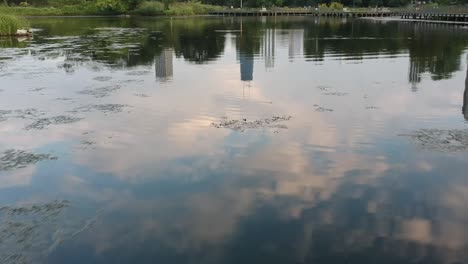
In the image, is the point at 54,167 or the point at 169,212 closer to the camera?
the point at 169,212

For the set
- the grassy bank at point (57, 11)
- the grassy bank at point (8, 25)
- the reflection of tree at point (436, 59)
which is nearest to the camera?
the reflection of tree at point (436, 59)

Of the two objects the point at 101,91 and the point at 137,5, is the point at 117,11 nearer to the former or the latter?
the point at 137,5

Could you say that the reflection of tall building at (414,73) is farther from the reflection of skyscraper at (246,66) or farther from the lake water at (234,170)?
the reflection of skyscraper at (246,66)

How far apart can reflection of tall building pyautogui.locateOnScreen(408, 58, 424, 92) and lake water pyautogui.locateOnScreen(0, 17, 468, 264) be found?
24 cm

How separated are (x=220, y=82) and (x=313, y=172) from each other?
32.6 feet

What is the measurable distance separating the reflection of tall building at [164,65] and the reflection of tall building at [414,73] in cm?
963

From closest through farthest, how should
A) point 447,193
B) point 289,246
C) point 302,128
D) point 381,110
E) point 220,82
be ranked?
point 289,246 < point 447,193 < point 302,128 < point 381,110 < point 220,82

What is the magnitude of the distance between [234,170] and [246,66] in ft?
48.3

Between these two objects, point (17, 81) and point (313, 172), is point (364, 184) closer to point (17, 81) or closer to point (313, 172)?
point (313, 172)

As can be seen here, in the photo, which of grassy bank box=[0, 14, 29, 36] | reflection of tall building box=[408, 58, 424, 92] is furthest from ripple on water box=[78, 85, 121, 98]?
grassy bank box=[0, 14, 29, 36]

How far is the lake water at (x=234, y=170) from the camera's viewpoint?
20.9 feet

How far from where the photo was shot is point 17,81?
18328mm

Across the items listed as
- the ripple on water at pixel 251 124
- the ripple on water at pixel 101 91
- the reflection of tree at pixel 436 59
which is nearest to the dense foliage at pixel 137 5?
the reflection of tree at pixel 436 59

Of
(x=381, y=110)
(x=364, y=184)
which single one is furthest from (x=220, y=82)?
(x=364, y=184)
